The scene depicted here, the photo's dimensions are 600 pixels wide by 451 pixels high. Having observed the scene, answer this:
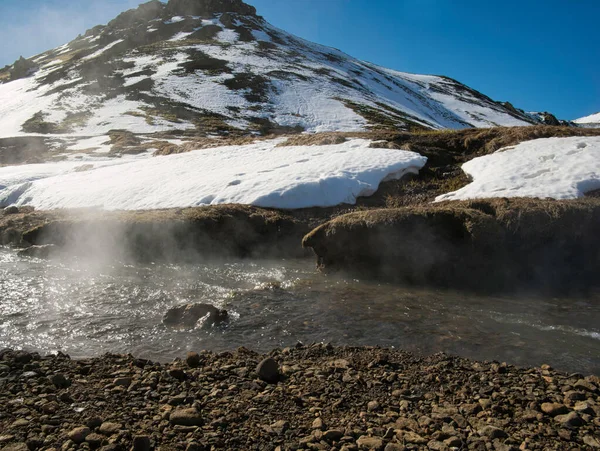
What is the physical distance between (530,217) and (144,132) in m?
58.6

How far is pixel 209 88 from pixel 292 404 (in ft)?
306

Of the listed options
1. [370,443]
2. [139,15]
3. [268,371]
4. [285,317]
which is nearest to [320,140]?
[285,317]

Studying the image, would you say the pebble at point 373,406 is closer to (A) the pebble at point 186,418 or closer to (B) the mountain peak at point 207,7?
(A) the pebble at point 186,418

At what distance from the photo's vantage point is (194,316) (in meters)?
9.54

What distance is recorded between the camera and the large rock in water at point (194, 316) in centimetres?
943

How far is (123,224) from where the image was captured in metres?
17.3

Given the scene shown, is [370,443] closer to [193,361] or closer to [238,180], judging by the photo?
Result: [193,361]

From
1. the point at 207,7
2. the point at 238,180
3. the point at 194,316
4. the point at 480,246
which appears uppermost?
the point at 207,7

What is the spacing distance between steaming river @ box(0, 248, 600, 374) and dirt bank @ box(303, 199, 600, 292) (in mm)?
1077

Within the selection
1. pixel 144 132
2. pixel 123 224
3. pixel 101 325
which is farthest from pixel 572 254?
pixel 144 132

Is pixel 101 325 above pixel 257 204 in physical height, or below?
below

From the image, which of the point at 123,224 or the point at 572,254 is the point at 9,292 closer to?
the point at 123,224

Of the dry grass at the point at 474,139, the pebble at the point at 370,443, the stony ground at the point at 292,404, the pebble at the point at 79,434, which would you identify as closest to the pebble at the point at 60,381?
the stony ground at the point at 292,404

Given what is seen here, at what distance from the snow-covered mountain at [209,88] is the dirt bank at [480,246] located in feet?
166
